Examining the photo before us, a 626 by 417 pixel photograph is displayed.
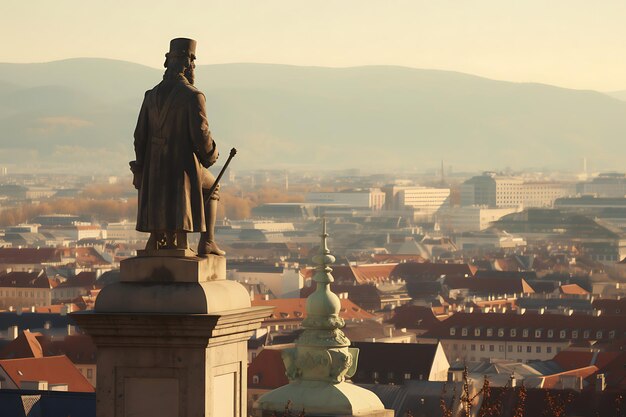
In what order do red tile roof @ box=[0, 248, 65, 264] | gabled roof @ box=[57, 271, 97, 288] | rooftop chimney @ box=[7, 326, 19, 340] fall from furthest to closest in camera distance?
1. red tile roof @ box=[0, 248, 65, 264]
2. gabled roof @ box=[57, 271, 97, 288]
3. rooftop chimney @ box=[7, 326, 19, 340]

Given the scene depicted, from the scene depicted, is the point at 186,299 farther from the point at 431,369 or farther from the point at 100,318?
the point at 431,369

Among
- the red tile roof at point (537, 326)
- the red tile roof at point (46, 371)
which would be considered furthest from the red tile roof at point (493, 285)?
the red tile roof at point (46, 371)

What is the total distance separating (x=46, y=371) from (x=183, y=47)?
54.3 m

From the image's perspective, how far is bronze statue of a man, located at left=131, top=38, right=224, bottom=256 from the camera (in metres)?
8.38

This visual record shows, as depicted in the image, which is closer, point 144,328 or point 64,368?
point 144,328

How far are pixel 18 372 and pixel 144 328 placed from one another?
176 feet

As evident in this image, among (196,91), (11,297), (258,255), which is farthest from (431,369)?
(258,255)

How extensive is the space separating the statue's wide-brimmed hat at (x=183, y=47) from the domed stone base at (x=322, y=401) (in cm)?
314

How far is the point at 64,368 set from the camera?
61781mm

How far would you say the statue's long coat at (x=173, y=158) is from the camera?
839 cm

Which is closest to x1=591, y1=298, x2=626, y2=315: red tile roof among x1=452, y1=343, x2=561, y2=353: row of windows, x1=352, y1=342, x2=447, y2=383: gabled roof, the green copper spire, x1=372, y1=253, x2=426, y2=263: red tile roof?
x1=452, y1=343, x2=561, y2=353: row of windows

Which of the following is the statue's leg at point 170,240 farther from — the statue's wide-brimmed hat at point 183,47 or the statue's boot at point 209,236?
the statue's wide-brimmed hat at point 183,47

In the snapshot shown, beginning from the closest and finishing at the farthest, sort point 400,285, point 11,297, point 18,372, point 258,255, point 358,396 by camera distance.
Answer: point 358,396 → point 18,372 → point 11,297 → point 400,285 → point 258,255

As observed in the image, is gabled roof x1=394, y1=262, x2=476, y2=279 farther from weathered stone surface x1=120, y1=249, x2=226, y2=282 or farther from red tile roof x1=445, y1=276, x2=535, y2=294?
weathered stone surface x1=120, y1=249, x2=226, y2=282
